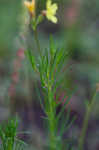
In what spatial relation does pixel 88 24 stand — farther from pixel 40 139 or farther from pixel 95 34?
pixel 40 139

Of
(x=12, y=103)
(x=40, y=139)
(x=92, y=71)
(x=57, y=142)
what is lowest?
(x=40, y=139)

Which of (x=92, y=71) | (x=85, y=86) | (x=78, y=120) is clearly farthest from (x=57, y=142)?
(x=92, y=71)

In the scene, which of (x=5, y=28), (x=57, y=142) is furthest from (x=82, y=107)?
(x=5, y=28)

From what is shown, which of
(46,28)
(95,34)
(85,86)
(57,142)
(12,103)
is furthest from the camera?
(46,28)

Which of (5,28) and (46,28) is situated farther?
(46,28)

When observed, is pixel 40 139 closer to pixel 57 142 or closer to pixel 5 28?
pixel 57 142

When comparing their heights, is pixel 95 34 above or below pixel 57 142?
above

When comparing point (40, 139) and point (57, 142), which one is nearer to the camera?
point (57, 142)

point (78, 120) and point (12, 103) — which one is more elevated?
point (12, 103)

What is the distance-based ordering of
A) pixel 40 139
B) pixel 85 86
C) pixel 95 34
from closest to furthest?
pixel 40 139 < pixel 85 86 < pixel 95 34
